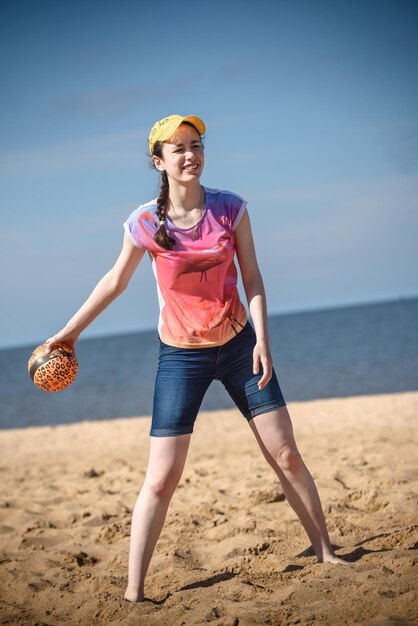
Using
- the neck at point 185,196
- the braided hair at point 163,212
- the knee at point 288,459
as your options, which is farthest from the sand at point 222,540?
the neck at point 185,196

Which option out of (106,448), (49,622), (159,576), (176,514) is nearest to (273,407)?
(159,576)

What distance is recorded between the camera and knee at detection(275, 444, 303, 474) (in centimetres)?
396

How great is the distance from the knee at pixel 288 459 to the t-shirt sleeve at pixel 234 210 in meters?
1.34

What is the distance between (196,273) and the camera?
12.6 ft

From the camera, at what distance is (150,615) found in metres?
3.55

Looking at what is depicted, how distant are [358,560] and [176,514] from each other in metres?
2.07

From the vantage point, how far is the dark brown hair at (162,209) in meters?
3.79

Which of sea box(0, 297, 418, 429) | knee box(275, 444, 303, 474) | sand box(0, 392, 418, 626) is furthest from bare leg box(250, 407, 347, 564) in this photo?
sea box(0, 297, 418, 429)

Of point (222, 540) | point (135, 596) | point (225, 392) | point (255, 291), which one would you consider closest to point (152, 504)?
point (135, 596)

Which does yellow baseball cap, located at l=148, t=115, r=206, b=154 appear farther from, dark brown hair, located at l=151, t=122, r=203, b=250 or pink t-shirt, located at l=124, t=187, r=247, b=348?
pink t-shirt, located at l=124, t=187, r=247, b=348

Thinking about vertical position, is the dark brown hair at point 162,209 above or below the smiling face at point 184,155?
below

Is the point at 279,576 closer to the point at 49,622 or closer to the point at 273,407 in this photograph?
the point at 273,407

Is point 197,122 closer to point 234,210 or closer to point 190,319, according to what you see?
point 234,210

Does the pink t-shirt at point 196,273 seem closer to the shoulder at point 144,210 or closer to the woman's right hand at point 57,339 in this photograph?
the shoulder at point 144,210
